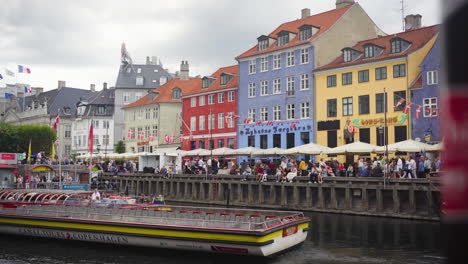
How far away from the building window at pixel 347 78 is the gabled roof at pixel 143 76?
172 feet

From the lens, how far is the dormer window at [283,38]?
55.5 m

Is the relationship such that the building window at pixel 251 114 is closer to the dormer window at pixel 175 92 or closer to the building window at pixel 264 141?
the building window at pixel 264 141

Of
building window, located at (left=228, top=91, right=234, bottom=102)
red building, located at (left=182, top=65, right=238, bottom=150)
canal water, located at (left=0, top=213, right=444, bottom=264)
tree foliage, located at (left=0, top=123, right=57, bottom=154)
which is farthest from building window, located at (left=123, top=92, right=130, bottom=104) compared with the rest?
canal water, located at (left=0, top=213, right=444, bottom=264)

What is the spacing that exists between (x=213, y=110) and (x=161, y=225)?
146 feet

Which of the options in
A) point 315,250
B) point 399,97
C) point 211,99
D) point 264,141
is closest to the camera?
point 315,250

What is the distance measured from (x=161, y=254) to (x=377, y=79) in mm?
32306

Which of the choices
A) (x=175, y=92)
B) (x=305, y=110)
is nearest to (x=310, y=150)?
(x=305, y=110)

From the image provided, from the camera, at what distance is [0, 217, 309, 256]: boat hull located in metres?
17.5

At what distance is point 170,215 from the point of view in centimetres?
2091

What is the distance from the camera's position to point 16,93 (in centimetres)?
11625

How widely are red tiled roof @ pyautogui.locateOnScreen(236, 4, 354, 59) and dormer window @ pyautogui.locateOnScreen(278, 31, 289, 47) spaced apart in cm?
55

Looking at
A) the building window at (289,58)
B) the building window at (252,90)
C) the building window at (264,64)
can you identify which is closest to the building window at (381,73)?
the building window at (289,58)

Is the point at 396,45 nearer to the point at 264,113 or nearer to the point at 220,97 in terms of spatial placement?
the point at 264,113

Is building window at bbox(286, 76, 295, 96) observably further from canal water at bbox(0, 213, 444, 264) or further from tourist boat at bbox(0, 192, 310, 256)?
tourist boat at bbox(0, 192, 310, 256)
